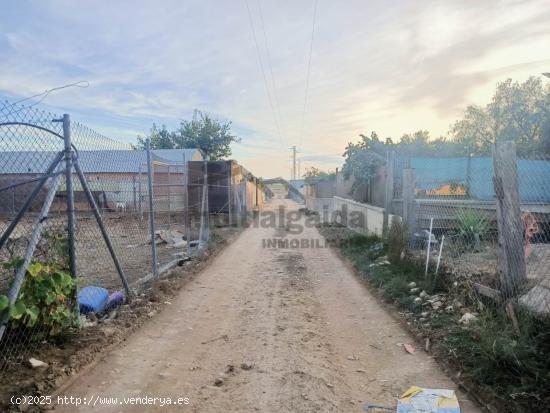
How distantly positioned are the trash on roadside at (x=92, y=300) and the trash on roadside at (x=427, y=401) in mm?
3805

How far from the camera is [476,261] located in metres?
7.35

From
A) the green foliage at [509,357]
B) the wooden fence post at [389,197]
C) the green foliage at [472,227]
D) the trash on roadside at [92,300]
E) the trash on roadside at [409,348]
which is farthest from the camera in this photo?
the wooden fence post at [389,197]

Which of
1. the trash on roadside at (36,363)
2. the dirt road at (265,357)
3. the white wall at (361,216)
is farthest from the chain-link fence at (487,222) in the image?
the trash on roadside at (36,363)

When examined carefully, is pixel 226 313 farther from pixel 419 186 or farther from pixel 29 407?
pixel 419 186

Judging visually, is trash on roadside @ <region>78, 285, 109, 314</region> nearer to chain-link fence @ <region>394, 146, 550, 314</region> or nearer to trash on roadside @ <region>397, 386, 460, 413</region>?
trash on roadside @ <region>397, 386, 460, 413</region>

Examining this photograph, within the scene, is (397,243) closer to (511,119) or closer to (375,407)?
(375,407)

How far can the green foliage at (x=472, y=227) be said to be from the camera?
8.43 meters

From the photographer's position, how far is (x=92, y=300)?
4984 mm

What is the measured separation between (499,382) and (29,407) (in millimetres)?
3684

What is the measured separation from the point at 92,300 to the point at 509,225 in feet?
17.0

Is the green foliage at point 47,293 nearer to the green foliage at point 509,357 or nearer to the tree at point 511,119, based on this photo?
the green foliage at point 509,357

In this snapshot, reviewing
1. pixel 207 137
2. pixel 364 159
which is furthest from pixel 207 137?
pixel 364 159

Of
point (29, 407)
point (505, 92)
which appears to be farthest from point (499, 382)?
point (505, 92)

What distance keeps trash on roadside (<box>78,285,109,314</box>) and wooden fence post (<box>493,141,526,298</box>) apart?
4.96 metres
